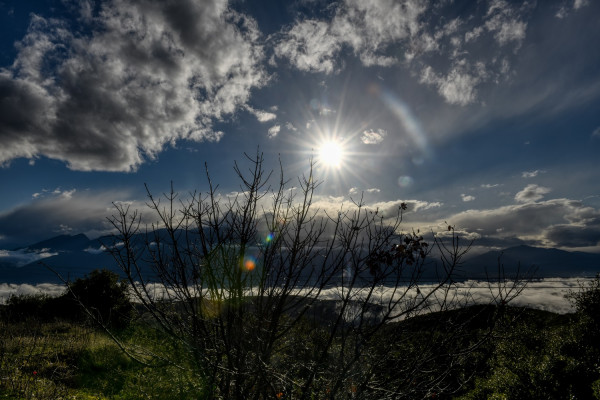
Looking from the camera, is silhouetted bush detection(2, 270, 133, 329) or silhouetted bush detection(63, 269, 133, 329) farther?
silhouetted bush detection(63, 269, 133, 329)

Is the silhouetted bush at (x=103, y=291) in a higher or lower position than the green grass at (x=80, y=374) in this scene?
higher

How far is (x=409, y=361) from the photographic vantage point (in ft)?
14.5

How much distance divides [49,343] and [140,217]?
52.1 ft

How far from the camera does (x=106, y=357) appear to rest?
557 inches

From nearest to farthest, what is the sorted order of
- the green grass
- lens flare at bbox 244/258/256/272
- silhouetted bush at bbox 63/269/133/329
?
lens flare at bbox 244/258/256/272 < the green grass < silhouetted bush at bbox 63/269/133/329

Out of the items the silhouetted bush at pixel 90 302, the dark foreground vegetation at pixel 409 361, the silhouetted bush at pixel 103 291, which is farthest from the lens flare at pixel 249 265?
the silhouetted bush at pixel 103 291

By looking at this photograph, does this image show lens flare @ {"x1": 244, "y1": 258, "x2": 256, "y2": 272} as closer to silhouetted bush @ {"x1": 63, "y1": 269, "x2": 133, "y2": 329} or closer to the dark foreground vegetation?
the dark foreground vegetation

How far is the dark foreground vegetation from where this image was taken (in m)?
4.07

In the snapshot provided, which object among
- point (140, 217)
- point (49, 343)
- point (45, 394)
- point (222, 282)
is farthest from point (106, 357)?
point (222, 282)

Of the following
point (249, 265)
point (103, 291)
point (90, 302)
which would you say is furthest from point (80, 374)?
point (90, 302)

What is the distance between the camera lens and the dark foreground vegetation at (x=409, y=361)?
407 centimetres

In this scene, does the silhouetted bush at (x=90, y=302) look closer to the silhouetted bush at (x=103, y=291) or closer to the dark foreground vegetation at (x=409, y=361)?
the silhouetted bush at (x=103, y=291)

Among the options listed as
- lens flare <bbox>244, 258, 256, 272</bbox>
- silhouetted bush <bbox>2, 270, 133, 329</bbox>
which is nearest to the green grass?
lens flare <bbox>244, 258, 256, 272</bbox>

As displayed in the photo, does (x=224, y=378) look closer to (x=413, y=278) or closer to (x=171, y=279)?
(x=171, y=279)
